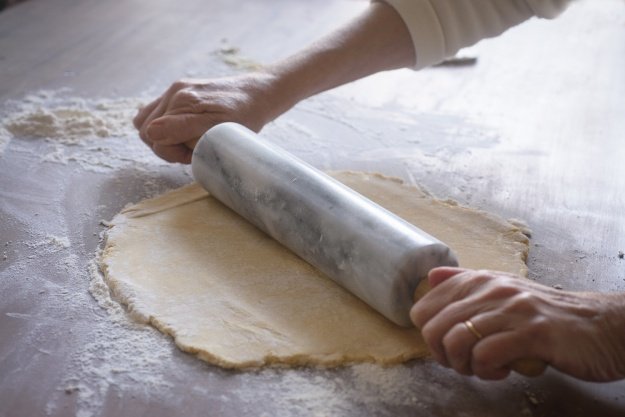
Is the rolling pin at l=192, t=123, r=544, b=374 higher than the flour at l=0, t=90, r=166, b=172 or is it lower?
higher

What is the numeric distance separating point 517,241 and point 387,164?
0.49 m

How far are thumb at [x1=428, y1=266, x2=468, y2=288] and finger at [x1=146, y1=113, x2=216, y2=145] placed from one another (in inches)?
31.8

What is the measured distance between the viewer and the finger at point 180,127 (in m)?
1.92

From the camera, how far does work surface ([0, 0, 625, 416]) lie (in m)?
1.31

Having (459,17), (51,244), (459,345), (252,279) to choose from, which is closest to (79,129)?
(51,244)

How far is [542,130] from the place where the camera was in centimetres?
225

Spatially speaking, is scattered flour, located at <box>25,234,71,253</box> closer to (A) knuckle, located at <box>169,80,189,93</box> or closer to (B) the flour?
(B) the flour

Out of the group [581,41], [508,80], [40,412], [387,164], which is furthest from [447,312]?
[581,41]

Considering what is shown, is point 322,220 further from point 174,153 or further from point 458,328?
point 174,153

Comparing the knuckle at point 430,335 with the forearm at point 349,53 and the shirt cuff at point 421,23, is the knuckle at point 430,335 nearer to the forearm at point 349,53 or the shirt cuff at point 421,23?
the forearm at point 349,53

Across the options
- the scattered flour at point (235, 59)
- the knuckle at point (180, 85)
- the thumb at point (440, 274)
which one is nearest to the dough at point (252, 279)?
the thumb at point (440, 274)

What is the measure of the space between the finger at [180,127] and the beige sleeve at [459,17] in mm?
622

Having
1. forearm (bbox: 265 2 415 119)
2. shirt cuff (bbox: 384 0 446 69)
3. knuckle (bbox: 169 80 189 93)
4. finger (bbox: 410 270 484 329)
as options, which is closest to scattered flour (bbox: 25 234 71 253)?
knuckle (bbox: 169 80 189 93)

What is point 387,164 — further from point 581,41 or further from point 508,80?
point 581,41
